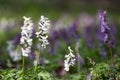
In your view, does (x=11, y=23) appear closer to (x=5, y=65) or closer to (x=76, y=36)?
(x=76, y=36)

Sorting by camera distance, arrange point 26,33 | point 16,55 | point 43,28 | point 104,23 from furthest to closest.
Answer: point 16,55 → point 104,23 → point 43,28 → point 26,33

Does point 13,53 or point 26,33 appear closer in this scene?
point 26,33

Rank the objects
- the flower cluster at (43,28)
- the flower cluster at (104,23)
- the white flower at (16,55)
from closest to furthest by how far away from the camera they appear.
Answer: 1. the flower cluster at (43,28)
2. the flower cluster at (104,23)
3. the white flower at (16,55)

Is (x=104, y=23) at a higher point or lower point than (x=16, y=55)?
higher

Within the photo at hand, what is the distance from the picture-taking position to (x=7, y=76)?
243 inches

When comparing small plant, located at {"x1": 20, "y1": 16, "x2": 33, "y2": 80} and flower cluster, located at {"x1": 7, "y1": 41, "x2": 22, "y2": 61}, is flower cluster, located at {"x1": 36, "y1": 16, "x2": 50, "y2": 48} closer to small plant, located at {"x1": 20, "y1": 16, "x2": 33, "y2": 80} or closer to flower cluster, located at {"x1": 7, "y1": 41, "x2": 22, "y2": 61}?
small plant, located at {"x1": 20, "y1": 16, "x2": 33, "y2": 80}

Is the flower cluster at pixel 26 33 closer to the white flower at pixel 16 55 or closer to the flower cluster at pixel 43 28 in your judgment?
the flower cluster at pixel 43 28

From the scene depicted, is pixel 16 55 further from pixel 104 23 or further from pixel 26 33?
pixel 26 33

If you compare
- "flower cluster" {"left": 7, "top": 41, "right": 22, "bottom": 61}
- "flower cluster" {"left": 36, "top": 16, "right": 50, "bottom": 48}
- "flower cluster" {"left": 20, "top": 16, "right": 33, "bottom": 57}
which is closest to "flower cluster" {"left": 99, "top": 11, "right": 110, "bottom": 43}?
"flower cluster" {"left": 36, "top": 16, "right": 50, "bottom": 48}

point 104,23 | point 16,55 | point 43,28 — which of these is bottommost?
A: point 16,55

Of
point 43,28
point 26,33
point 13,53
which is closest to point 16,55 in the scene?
point 13,53

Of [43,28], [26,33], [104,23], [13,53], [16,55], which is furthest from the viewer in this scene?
[13,53]

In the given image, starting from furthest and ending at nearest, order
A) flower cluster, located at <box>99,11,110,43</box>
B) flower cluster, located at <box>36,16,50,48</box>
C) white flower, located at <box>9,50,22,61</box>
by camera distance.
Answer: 1. white flower, located at <box>9,50,22,61</box>
2. flower cluster, located at <box>99,11,110,43</box>
3. flower cluster, located at <box>36,16,50,48</box>

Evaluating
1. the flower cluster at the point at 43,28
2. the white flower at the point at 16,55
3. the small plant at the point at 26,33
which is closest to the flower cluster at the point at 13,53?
the white flower at the point at 16,55
